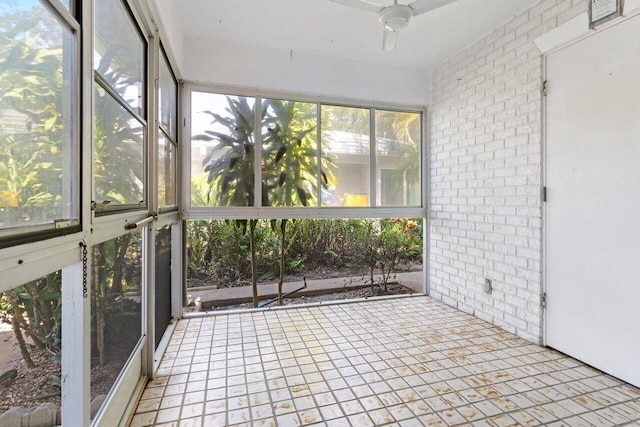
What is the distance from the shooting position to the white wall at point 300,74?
291 cm

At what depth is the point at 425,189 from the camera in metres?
3.65

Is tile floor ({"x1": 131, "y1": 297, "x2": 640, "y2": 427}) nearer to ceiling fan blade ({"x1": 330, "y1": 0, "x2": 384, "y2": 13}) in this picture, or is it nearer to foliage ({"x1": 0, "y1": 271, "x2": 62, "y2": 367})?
foliage ({"x1": 0, "y1": 271, "x2": 62, "y2": 367})

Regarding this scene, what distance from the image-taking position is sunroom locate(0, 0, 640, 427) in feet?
3.17

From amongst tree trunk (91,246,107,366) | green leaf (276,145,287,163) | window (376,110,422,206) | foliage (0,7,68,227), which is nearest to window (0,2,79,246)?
foliage (0,7,68,227)

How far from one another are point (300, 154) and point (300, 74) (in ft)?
2.69

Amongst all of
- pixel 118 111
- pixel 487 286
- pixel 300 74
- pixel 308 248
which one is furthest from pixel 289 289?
pixel 118 111

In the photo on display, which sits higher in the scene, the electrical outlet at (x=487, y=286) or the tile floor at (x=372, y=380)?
the electrical outlet at (x=487, y=286)

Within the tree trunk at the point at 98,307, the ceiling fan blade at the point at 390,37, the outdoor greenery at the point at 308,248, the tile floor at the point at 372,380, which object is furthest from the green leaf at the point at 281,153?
the tree trunk at the point at 98,307

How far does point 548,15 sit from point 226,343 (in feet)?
11.4

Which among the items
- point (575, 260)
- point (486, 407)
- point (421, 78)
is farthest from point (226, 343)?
point (421, 78)

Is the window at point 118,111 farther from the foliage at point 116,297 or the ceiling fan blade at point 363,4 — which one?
the ceiling fan blade at point 363,4

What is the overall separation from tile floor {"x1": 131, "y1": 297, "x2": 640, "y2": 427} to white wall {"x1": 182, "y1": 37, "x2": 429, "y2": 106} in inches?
92.7

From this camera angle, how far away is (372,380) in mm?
1865

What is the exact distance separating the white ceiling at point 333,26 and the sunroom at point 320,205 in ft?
0.09
